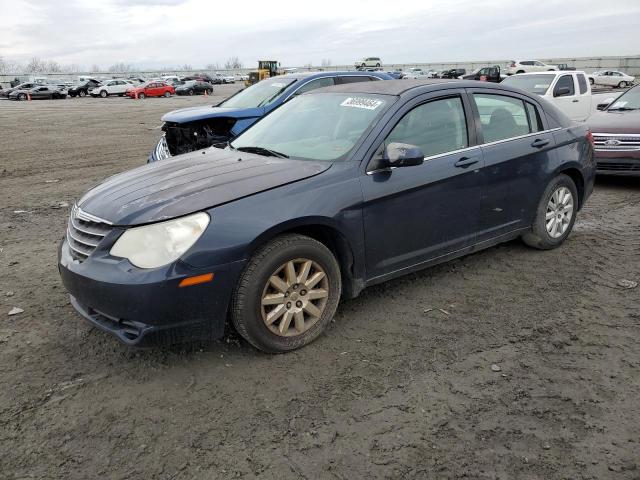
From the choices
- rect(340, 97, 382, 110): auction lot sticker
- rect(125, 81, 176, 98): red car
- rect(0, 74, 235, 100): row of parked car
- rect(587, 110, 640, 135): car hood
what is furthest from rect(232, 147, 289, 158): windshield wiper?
rect(125, 81, 176, 98): red car

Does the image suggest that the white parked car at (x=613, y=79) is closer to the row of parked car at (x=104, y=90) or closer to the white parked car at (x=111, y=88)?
the row of parked car at (x=104, y=90)

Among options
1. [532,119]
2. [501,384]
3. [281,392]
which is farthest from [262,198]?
[532,119]

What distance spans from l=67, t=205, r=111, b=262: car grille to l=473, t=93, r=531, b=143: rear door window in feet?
10.0

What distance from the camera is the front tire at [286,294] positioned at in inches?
127

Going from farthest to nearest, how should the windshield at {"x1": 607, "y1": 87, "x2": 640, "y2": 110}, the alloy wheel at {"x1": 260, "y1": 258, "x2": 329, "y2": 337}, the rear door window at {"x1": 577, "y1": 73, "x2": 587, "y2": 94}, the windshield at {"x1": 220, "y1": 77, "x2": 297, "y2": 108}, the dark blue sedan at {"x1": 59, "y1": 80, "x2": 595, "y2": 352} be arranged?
the rear door window at {"x1": 577, "y1": 73, "x2": 587, "y2": 94} → the windshield at {"x1": 607, "y1": 87, "x2": 640, "y2": 110} → the windshield at {"x1": 220, "y1": 77, "x2": 297, "y2": 108} → the alloy wheel at {"x1": 260, "y1": 258, "x2": 329, "y2": 337} → the dark blue sedan at {"x1": 59, "y1": 80, "x2": 595, "y2": 352}

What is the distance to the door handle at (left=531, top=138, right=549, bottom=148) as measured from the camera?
489 cm

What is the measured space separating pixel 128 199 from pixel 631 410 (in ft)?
10.2

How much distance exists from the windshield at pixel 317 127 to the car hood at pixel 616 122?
5.52 meters

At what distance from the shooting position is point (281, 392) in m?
3.08

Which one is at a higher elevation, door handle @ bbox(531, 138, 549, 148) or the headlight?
door handle @ bbox(531, 138, 549, 148)

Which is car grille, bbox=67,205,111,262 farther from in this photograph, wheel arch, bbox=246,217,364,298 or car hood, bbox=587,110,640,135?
car hood, bbox=587,110,640,135

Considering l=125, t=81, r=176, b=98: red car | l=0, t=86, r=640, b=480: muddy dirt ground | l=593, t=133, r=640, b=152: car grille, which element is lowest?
l=0, t=86, r=640, b=480: muddy dirt ground

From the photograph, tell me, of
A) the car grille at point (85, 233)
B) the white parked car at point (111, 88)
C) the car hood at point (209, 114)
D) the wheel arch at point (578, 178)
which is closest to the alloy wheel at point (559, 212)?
the wheel arch at point (578, 178)

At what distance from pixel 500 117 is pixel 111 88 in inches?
1904
